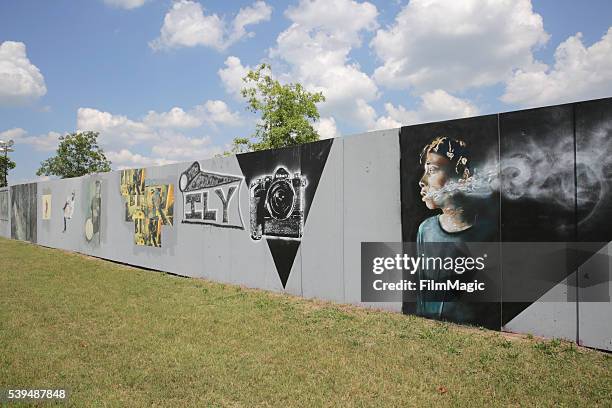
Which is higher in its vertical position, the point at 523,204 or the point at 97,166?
the point at 97,166

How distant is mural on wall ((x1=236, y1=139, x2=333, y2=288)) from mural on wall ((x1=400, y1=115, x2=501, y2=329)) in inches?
79.0

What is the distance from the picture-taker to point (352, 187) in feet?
26.1

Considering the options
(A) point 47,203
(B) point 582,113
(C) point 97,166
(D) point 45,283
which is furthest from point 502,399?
(C) point 97,166

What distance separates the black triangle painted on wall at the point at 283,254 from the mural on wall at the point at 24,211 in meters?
18.0

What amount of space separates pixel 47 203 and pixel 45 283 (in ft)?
40.6

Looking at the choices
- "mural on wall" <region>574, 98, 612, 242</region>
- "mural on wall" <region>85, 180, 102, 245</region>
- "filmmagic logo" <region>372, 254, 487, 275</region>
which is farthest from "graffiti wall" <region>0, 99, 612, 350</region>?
"mural on wall" <region>85, 180, 102, 245</region>

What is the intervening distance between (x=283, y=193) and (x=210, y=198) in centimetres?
269

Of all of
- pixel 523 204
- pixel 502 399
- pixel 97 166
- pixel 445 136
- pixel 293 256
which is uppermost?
pixel 97 166

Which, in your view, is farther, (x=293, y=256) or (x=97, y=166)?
(x=97, y=166)

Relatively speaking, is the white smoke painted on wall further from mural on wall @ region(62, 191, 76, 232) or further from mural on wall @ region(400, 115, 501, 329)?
mural on wall @ region(62, 191, 76, 232)

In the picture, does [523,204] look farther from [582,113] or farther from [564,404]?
[564,404]

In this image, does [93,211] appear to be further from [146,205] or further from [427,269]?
[427,269]

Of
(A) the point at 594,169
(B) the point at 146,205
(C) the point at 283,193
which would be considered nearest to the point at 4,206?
(B) the point at 146,205

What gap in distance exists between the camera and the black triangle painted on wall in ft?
29.5
